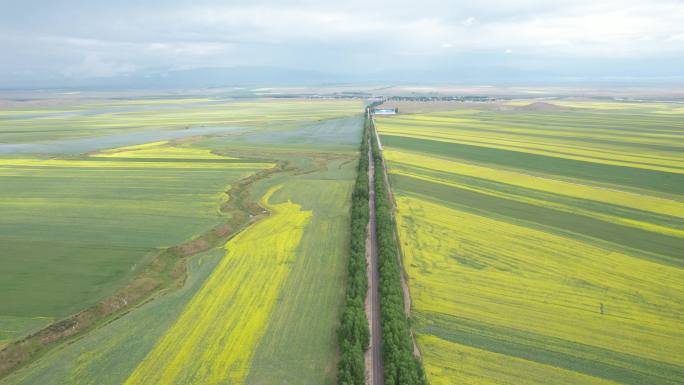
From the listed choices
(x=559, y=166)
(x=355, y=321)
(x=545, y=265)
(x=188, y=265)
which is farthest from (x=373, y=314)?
(x=559, y=166)

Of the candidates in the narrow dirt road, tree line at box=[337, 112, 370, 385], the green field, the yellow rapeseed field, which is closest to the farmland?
the narrow dirt road

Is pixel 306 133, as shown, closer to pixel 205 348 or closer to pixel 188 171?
pixel 188 171

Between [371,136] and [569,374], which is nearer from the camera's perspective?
[569,374]

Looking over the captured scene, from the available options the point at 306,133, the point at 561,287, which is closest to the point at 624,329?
the point at 561,287

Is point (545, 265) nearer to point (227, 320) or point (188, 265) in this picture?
point (227, 320)

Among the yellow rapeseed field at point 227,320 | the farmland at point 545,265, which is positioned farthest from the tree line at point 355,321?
the yellow rapeseed field at point 227,320

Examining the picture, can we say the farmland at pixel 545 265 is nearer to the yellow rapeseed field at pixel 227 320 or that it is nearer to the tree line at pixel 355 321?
the tree line at pixel 355 321

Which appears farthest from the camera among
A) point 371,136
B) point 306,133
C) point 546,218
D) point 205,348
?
point 306,133
